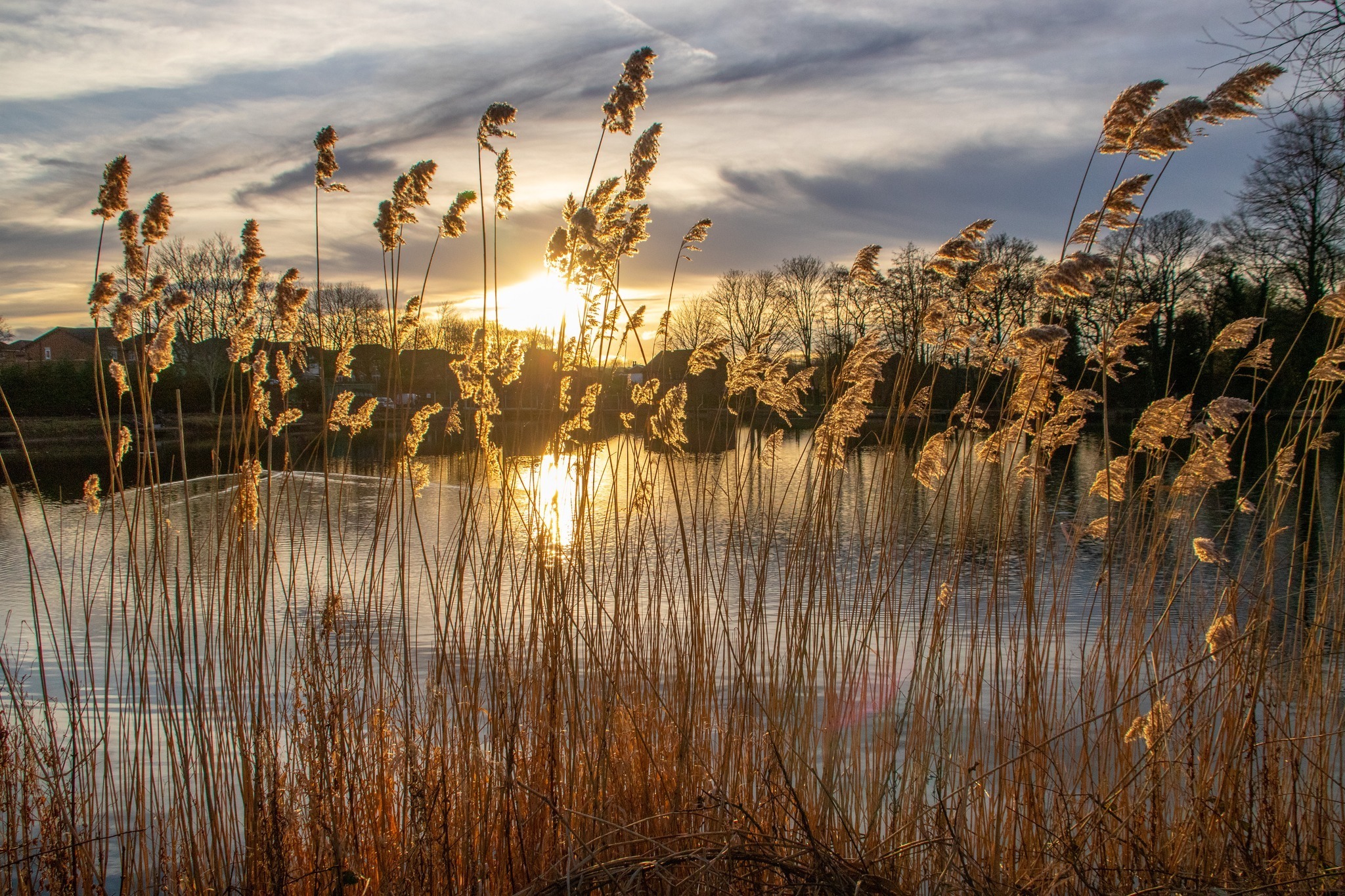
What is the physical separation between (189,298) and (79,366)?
30.2 metres

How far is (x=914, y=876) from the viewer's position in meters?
2.33

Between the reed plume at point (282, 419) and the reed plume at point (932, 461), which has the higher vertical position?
the reed plume at point (282, 419)

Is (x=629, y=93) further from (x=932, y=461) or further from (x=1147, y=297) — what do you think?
(x=1147, y=297)

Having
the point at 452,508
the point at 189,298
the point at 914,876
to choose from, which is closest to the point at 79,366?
the point at 452,508

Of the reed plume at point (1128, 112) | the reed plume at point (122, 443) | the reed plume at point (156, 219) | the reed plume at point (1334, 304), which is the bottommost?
the reed plume at point (122, 443)

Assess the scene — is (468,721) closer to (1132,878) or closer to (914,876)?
(914,876)

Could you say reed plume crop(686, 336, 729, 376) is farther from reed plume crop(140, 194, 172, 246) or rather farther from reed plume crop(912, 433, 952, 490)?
reed plume crop(140, 194, 172, 246)

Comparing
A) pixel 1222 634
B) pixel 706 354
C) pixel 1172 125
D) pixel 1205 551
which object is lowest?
pixel 1222 634

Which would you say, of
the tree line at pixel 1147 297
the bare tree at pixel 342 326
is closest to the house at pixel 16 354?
the tree line at pixel 1147 297

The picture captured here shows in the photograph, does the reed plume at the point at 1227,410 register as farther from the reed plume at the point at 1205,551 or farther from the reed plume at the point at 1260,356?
the reed plume at the point at 1205,551

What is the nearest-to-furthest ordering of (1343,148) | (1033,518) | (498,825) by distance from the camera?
(498,825) → (1033,518) → (1343,148)

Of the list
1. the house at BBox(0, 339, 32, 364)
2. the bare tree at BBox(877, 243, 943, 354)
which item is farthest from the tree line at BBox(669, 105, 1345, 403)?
the house at BBox(0, 339, 32, 364)

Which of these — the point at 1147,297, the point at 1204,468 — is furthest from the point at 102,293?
the point at 1147,297

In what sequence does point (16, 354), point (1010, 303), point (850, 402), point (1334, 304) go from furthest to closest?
point (16, 354), point (1010, 303), point (850, 402), point (1334, 304)
